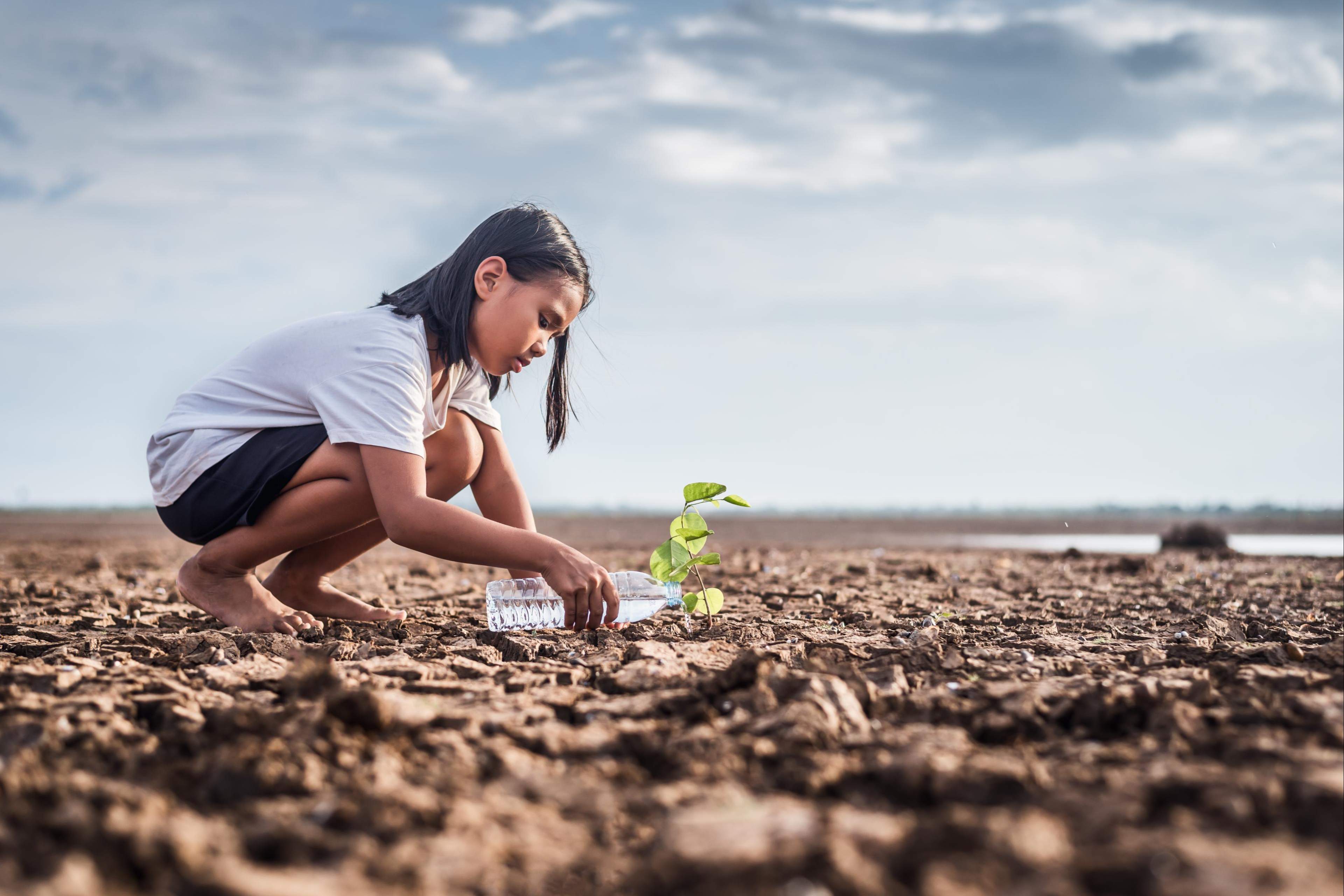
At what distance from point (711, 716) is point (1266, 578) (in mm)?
5228

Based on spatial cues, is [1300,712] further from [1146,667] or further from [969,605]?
[969,605]

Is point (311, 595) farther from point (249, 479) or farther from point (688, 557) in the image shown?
point (688, 557)

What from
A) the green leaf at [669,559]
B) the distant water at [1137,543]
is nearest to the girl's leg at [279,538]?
the green leaf at [669,559]

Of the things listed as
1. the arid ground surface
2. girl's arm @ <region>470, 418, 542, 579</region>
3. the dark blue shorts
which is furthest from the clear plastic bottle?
the dark blue shorts

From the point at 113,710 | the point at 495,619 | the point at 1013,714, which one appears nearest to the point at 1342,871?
the point at 1013,714

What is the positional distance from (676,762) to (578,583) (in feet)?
3.75

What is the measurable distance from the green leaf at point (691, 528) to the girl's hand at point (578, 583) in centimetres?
54

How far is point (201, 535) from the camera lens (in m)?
3.30

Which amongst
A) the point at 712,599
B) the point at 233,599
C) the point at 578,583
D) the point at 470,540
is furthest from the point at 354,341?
the point at 712,599

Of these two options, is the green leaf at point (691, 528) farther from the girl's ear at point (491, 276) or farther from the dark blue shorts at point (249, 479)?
the dark blue shorts at point (249, 479)

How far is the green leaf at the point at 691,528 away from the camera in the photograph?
10.6 feet

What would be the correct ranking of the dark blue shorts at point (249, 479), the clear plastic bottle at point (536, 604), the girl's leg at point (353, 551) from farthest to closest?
the clear plastic bottle at point (536, 604), the girl's leg at point (353, 551), the dark blue shorts at point (249, 479)

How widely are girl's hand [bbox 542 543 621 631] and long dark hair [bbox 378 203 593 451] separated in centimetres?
90

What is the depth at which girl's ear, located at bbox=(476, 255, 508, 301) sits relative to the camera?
10.3 feet
